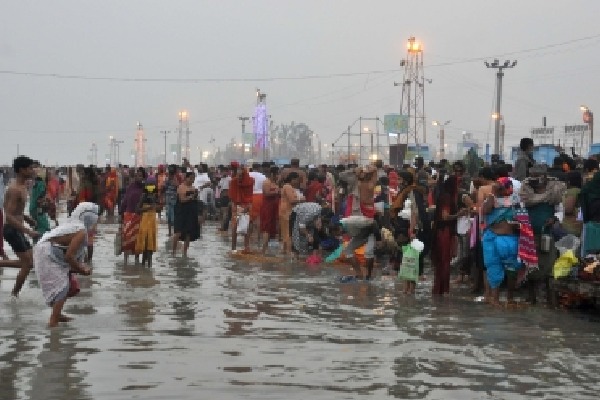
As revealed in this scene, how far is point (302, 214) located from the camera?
20094mm

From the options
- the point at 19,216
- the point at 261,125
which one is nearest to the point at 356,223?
the point at 19,216

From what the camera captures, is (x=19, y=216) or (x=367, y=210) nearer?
(x=19, y=216)

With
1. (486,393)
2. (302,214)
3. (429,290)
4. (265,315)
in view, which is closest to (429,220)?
A: (429,290)

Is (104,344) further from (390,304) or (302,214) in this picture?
(302,214)

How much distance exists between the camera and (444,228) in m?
14.6

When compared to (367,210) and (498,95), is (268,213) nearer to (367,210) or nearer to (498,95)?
(367,210)

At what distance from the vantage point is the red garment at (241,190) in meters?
22.2

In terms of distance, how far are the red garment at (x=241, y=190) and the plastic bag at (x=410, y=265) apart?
7815 mm

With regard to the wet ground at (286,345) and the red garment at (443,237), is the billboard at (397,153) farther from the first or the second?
the red garment at (443,237)

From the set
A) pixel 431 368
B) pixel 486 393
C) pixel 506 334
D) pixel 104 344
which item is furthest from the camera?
pixel 506 334

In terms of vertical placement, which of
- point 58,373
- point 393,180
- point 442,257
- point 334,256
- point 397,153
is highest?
point 397,153

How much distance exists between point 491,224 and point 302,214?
6841 millimetres

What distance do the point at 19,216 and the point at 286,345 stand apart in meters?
4.92

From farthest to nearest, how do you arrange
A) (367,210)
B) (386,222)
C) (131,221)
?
(131,221)
(386,222)
(367,210)
